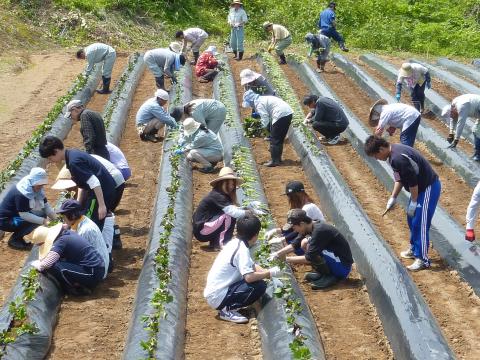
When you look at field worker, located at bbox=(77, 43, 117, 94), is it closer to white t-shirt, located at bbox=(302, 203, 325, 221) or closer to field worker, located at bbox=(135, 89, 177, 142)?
field worker, located at bbox=(135, 89, 177, 142)

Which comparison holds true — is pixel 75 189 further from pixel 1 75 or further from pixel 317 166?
pixel 1 75

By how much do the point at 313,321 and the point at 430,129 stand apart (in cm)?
723

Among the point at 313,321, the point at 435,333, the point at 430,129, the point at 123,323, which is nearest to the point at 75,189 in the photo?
the point at 123,323

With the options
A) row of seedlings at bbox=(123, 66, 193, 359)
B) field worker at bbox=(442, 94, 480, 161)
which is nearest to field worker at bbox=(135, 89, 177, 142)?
row of seedlings at bbox=(123, 66, 193, 359)

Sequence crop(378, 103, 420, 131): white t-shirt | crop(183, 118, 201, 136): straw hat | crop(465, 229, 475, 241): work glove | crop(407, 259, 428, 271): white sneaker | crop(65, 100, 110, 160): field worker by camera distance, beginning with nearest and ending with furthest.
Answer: crop(407, 259, 428, 271): white sneaker, crop(465, 229, 475, 241): work glove, crop(65, 100, 110, 160): field worker, crop(378, 103, 420, 131): white t-shirt, crop(183, 118, 201, 136): straw hat

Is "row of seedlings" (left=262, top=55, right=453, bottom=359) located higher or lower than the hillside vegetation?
higher

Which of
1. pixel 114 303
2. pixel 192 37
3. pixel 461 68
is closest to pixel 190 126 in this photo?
pixel 114 303

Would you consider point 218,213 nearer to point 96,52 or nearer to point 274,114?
point 274,114

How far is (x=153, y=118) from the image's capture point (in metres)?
13.0

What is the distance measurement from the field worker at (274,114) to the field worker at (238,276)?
4.73m

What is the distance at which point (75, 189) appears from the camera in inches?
323

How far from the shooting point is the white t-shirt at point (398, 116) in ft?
35.0

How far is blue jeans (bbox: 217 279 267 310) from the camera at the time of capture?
6941 mm

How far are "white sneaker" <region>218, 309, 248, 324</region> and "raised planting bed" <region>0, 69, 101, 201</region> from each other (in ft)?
13.1
